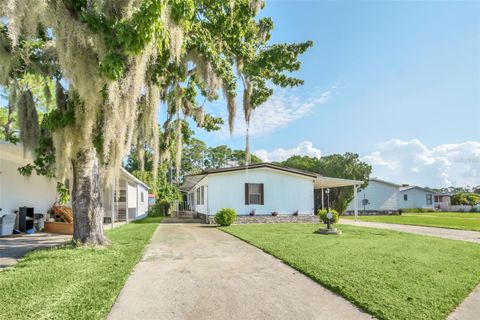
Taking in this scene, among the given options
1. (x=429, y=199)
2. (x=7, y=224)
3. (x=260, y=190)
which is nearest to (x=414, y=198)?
(x=429, y=199)

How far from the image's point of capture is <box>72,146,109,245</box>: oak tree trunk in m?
7.37

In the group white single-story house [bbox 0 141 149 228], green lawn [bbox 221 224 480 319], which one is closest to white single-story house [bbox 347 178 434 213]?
green lawn [bbox 221 224 480 319]

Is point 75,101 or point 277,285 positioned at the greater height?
point 75,101

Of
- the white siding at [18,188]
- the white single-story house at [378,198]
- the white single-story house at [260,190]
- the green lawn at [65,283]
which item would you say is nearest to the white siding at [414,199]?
the white single-story house at [378,198]

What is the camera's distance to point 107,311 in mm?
3434

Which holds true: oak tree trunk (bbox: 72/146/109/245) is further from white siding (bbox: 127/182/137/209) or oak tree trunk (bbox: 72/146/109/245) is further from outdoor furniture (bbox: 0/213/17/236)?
white siding (bbox: 127/182/137/209)

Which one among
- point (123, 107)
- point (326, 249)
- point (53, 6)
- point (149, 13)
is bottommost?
point (326, 249)

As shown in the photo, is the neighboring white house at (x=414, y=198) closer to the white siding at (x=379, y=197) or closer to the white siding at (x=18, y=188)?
the white siding at (x=379, y=197)

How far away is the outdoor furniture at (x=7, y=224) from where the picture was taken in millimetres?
10180

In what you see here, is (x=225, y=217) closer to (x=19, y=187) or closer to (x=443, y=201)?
(x=19, y=187)

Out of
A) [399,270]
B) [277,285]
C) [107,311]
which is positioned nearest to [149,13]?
[107,311]

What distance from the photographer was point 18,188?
11617mm

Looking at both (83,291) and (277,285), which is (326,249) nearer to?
(277,285)

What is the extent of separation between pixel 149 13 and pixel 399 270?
5489mm
